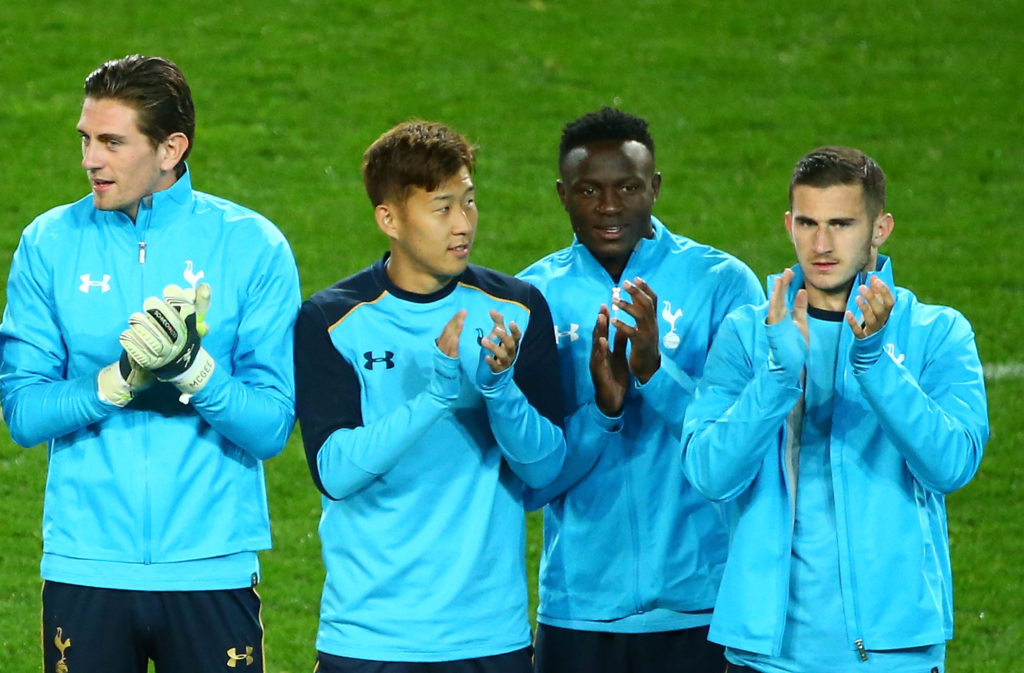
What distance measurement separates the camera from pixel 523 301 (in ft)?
14.1

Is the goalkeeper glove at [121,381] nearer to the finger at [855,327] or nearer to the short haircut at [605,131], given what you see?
the short haircut at [605,131]

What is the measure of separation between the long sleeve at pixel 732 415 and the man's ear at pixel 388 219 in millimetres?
891

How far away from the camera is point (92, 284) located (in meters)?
4.22

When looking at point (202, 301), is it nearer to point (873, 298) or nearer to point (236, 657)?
point (236, 657)

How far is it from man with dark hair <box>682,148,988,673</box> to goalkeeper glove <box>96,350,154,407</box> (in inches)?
53.8

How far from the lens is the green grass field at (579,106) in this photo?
11227mm

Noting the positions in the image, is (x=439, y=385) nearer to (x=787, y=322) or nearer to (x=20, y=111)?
(x=787, y=322)

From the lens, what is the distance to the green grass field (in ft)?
36.8

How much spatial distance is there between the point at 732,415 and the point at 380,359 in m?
0.92

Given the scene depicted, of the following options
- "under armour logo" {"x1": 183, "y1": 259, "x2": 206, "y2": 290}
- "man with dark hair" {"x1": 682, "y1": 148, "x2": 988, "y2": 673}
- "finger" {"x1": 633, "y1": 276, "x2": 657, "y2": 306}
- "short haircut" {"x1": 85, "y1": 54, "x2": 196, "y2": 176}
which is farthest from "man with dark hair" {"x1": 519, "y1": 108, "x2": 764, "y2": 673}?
"short haircut" {"x1": 85, "y1": 54, "x2": 196, "y2": 176}

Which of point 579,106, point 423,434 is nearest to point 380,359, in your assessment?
point 423,434

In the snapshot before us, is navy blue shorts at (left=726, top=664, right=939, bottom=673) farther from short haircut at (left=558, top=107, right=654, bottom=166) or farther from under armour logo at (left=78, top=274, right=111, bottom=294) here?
under armour logo at (left=78, top=274, right=111, bottom=294)

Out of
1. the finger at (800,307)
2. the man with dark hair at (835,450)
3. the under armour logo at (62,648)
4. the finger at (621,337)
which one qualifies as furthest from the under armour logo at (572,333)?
the under armour logo at (62,648)

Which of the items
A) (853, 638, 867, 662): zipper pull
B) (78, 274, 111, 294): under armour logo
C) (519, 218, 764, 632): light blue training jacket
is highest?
(78, 274, 111, 294): under armour logo
